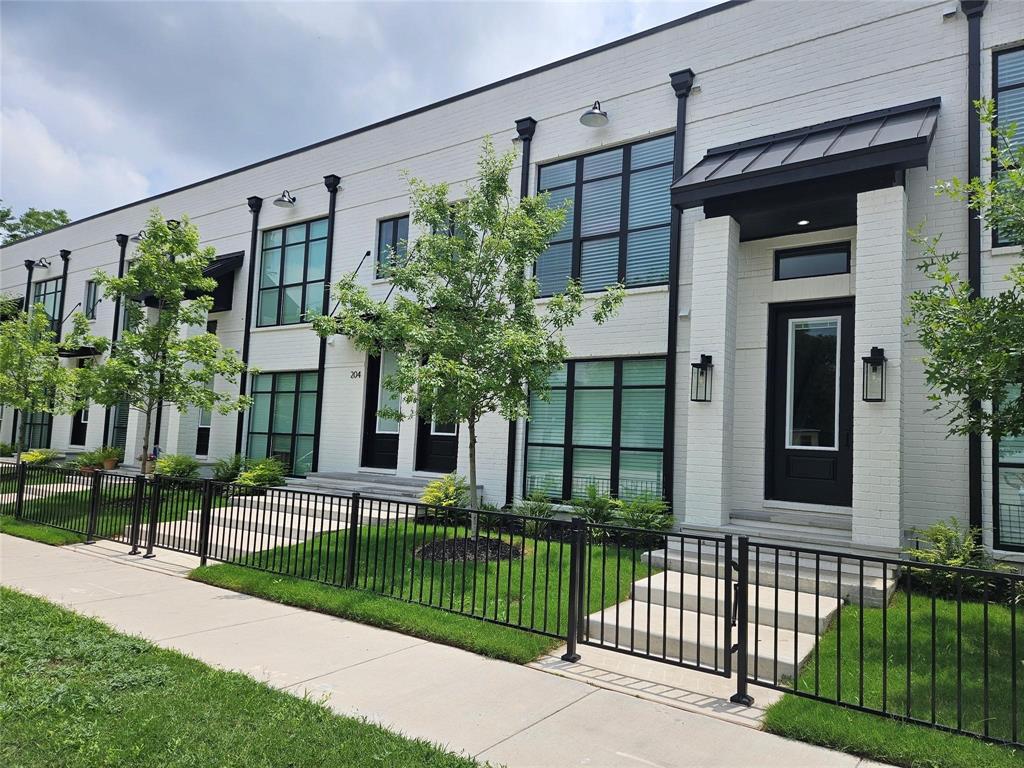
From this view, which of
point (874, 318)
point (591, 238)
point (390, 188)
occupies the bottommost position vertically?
point (874, 318)

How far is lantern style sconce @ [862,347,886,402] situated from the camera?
8.00m

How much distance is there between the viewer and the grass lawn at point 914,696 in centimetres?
400

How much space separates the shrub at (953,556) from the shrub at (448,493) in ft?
21.4

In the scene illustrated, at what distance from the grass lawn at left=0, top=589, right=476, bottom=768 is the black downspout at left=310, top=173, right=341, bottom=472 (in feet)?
33.1

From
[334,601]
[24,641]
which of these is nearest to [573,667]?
[334,601]

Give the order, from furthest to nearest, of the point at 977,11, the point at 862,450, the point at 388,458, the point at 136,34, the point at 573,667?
the point at 388,458 < the point at 136,34 < the point at 977,11 < the point at 862,450 < the point at 573,667

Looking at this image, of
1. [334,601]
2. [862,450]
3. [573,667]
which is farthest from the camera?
[862,450]

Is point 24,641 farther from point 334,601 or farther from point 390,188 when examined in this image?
point 390,188

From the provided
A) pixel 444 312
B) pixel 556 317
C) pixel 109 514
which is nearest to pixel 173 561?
pixel 109 514

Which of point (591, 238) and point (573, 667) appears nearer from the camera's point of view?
point (573, 667)

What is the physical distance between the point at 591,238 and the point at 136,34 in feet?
25.6

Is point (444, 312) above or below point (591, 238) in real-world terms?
below

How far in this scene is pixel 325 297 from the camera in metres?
16.0

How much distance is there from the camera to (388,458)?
14758 millimetres
